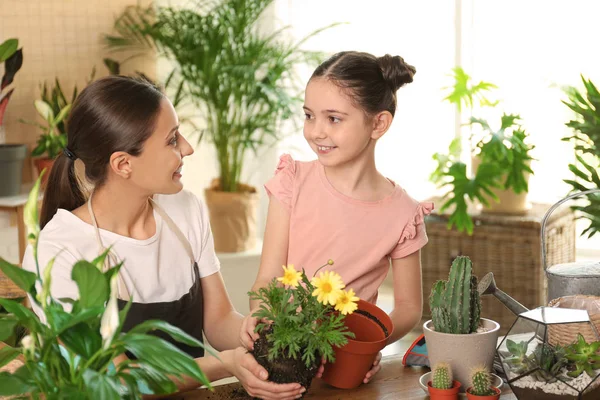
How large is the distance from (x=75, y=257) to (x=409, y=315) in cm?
80

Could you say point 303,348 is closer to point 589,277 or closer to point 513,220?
point 589,277

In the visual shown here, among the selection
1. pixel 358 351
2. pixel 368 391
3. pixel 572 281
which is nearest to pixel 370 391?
pixel 368 391

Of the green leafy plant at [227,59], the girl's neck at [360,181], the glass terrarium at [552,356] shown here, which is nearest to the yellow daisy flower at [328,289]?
the glass terrarium at [552,356]

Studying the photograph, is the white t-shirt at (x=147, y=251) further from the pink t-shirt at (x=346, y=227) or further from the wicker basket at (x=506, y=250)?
the wicker basket at (x=506, y=250)

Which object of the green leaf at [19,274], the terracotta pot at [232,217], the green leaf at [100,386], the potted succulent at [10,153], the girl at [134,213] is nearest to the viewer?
the green leaf at [100,386]

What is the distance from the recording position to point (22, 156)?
4.39 m

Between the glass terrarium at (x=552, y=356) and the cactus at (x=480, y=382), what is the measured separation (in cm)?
5

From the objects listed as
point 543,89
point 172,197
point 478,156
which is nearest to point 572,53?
point 543,89

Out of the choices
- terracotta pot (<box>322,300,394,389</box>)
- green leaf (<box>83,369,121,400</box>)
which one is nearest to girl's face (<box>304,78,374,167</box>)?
terracotta pot (<box>322,300,394,389</box>)

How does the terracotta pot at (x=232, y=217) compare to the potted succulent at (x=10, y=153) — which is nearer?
the potted succulent at (x=10, y=153)

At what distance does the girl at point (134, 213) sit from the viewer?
1965 millimetres

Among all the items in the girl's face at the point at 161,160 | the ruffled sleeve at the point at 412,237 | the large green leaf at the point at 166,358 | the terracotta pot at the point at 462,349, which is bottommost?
the terracotta pot at the point at 462,349

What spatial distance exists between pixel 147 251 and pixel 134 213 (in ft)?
0.31

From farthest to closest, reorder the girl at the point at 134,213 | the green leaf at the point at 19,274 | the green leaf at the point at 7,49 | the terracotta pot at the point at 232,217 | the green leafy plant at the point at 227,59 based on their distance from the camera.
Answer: the terracotta pot at the point at 232,217 → the green leafy plant at the point at 227,59 → the green leaf at the point at 7,49 → the girl at the point at 134,213 → the green leaf at the point at 19,274
